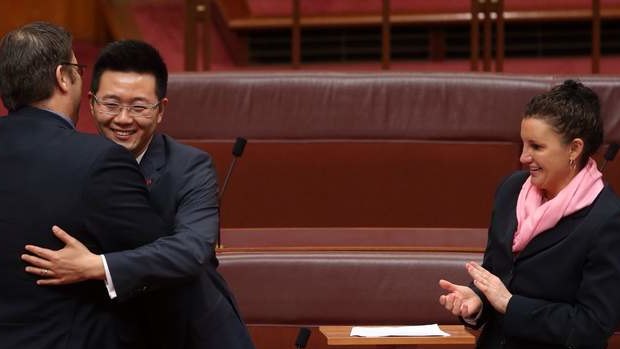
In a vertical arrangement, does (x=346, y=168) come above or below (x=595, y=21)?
below

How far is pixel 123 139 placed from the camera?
3.06 feet

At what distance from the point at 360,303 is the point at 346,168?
0.81ft

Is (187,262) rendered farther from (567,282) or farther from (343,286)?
(343,286)

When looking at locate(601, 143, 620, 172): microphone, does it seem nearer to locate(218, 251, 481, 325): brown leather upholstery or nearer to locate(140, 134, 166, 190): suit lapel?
locate(218, 251, 481, 325): brown leather upholstery

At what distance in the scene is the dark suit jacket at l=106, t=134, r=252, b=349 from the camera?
0.85 m

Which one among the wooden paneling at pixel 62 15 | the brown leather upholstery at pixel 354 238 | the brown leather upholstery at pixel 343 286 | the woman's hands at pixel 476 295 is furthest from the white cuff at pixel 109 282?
the wooden paneling at pixel 62 15

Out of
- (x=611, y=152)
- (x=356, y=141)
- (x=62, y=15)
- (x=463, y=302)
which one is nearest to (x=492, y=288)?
(x=463, y=302)

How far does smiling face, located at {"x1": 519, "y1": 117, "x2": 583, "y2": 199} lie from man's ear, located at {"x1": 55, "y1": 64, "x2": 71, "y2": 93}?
1.25 feet

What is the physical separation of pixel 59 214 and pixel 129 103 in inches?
7.2

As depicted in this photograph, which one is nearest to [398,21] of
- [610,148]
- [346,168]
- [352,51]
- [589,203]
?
[352,51]

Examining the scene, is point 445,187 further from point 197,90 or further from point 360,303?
point 197,90

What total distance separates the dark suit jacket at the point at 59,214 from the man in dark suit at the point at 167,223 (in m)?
0.02

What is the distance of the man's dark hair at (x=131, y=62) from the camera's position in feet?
3.08

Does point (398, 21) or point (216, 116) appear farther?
point (398, 21)
